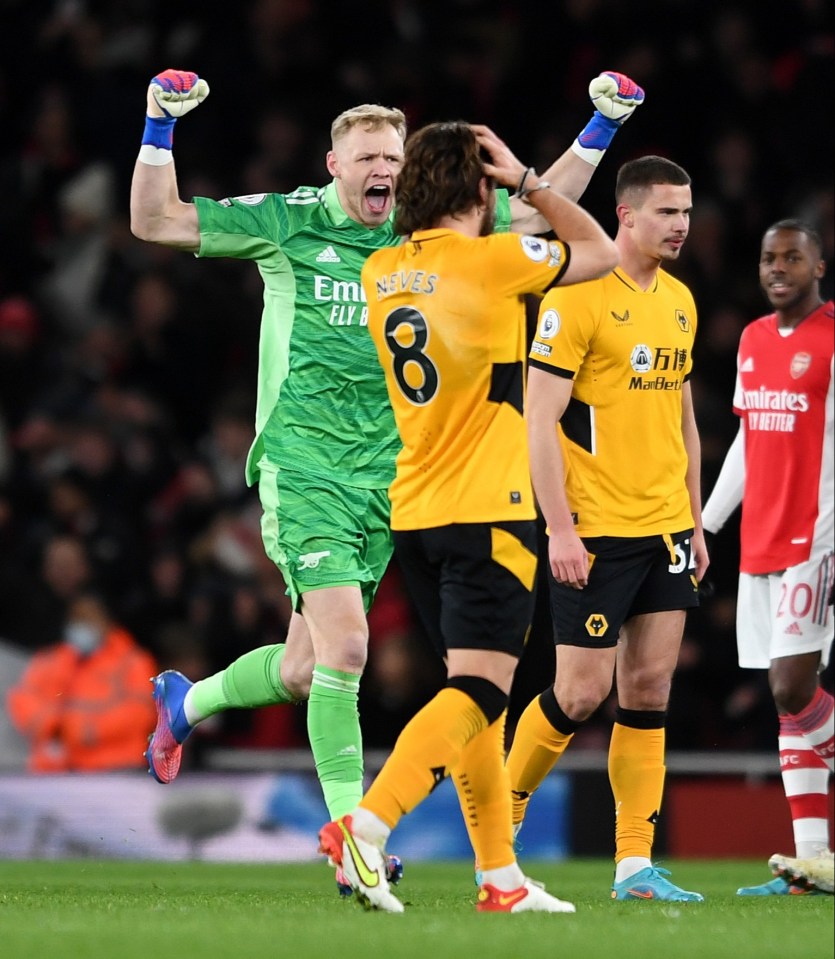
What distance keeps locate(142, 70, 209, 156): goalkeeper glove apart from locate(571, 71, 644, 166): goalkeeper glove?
127cm

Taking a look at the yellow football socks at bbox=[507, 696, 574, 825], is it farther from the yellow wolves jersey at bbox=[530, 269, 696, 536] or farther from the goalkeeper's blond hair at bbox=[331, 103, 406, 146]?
the goalkeeper's blond hair at bbox=[331, 103, 406, 146]

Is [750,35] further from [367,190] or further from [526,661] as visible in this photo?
[367,190]

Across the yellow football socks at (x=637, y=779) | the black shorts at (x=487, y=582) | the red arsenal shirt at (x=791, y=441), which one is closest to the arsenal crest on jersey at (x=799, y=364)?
the red arsenal shirt at (x=791, y=441)

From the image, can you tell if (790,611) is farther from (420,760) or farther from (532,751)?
(420,760)

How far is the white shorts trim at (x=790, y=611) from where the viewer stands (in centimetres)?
691

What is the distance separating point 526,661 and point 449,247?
5.68m

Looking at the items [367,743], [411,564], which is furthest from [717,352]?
[411,564]

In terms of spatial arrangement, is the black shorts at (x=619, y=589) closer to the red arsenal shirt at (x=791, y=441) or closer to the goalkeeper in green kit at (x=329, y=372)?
the goalkeeper in green kit at (x=329, y=372)

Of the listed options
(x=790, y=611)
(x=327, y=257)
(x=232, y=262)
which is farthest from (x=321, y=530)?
(x=232, y=262)

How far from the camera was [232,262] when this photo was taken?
13.2 meters

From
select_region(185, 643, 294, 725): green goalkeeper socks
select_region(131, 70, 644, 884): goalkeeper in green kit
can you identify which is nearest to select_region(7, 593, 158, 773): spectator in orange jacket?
select_region(185, 643, 294, 725): green goalkeeper socks

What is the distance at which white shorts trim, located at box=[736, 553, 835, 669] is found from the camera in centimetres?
691

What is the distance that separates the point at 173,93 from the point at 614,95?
56.7 inches

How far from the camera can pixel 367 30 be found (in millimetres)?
14164
